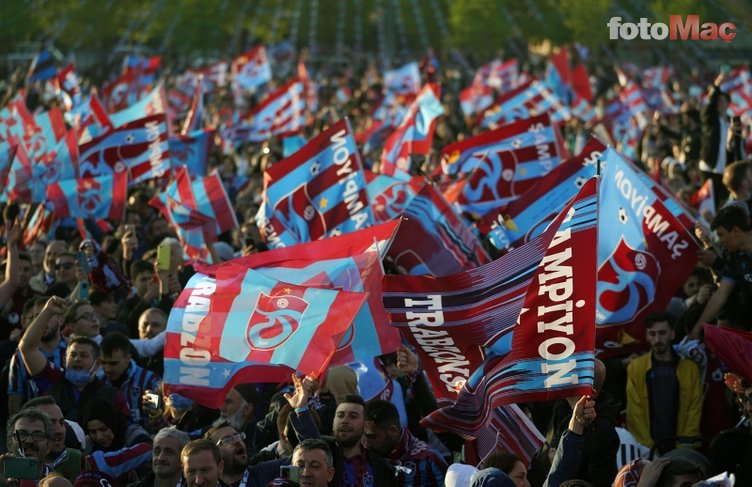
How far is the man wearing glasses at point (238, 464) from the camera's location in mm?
8336

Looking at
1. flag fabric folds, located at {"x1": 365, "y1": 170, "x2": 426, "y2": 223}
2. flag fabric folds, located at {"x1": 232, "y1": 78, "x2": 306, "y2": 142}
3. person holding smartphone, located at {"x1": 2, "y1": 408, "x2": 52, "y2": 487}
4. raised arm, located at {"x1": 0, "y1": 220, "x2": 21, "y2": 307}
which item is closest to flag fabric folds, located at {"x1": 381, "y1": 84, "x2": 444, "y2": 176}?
flag fabric folds, located at {"x1": 365, "y1": 170, "x2": 426, "y2": 223}

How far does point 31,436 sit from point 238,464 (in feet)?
3.65

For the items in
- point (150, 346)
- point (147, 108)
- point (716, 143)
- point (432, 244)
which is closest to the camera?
point (150, 346)

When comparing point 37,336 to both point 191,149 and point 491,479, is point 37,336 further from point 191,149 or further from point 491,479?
point 191,149

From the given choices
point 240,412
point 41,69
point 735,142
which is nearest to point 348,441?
point 240,412

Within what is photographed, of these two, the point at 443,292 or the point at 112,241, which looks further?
the point at 112,241

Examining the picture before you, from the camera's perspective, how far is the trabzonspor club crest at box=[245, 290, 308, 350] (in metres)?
9.20

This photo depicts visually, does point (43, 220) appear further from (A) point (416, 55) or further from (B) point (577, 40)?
(A) point (416, 55)

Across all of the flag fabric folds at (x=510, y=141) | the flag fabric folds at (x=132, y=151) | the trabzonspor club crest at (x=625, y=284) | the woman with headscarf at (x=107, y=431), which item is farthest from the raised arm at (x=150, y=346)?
the flag fabric folds at (x=132, y=151)

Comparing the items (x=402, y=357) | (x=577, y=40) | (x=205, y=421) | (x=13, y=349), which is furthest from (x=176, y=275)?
(x=577, y=40)

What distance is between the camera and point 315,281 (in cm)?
965

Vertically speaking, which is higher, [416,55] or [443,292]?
[443,292]

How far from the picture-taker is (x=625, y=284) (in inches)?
421

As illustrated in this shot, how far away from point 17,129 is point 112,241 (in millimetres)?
4132
